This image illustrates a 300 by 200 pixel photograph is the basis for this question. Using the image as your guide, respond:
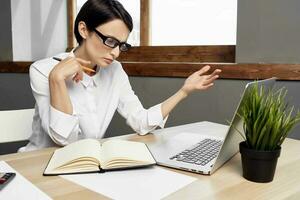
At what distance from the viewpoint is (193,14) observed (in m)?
2.04

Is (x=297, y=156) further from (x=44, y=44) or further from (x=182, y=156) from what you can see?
(x=44, y=44)

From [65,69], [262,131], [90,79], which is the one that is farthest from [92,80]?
[262,131]

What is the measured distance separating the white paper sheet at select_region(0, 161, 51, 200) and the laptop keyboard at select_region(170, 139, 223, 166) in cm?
37

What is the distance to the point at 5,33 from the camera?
2.59 metres

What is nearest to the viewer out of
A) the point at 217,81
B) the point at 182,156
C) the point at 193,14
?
the point at 182,156

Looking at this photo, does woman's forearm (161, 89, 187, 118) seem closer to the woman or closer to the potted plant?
the woman

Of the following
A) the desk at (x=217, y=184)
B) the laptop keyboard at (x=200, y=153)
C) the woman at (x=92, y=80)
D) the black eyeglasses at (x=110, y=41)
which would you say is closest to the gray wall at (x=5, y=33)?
the woman at (x=92, y=80)

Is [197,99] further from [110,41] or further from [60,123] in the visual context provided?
[60,123]

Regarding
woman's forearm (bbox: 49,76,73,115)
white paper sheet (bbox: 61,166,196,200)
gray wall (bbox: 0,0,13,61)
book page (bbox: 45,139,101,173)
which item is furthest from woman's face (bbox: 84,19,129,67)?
gray wall (bbox: 0,0,13,61)

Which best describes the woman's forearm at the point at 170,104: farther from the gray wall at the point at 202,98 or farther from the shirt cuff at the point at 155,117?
the gray wall at the point at 202,98

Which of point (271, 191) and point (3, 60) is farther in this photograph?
point (3, 60)

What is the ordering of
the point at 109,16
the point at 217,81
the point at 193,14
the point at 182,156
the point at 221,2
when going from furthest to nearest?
the point at 193,14
the point at 221,2
the point at 217,81
the point at 109,16
the point at 182,156

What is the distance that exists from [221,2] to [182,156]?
129cm

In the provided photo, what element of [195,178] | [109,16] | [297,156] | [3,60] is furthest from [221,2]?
[3,60]
